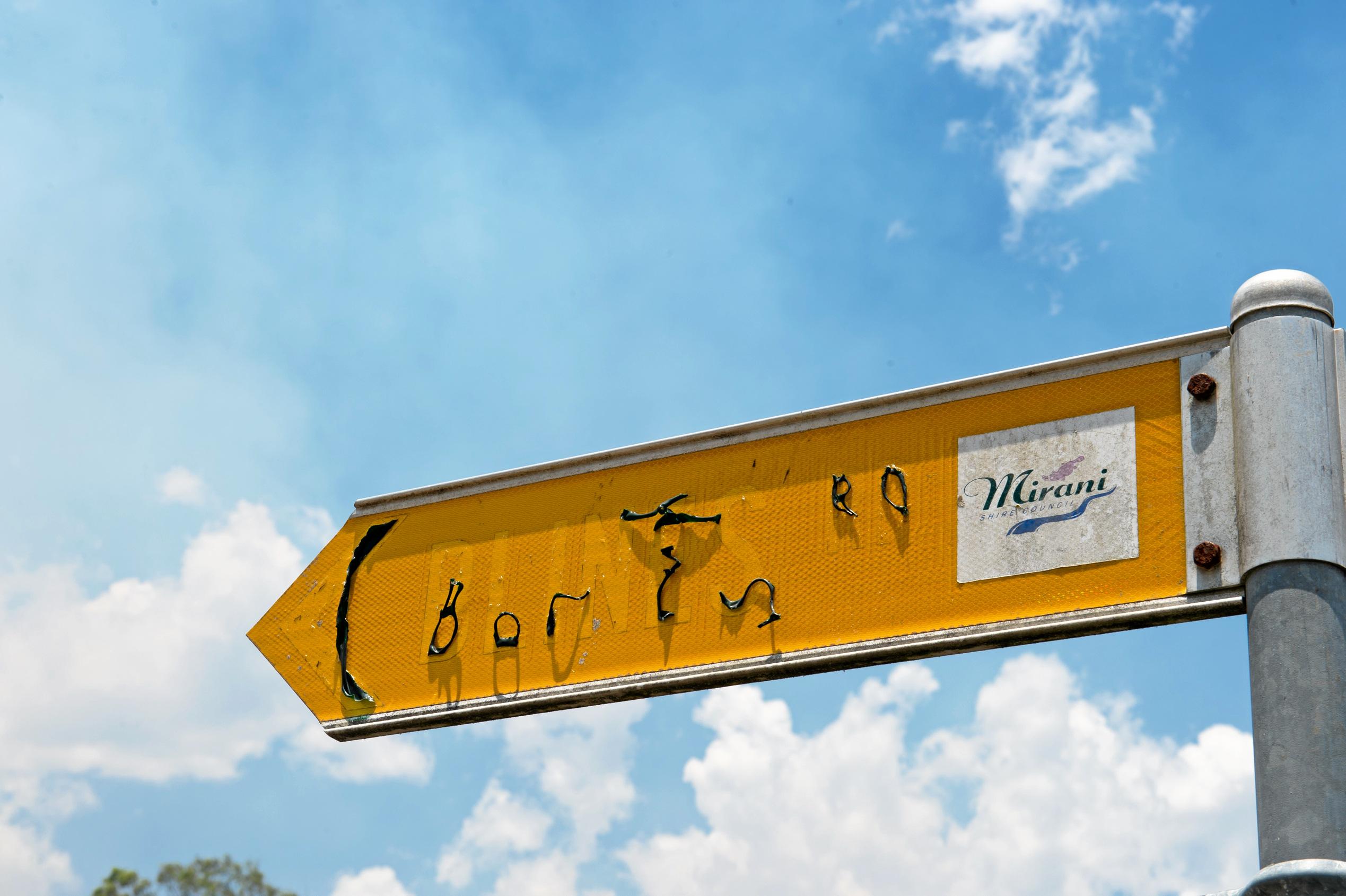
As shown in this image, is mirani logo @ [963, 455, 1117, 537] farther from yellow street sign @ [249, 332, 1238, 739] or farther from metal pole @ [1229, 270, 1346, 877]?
metal pole @ [1229, 270, 1346, 877]

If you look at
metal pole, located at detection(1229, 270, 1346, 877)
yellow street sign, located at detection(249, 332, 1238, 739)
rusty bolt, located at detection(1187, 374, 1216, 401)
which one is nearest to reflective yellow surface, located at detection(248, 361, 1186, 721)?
yellow street sign, located at detection(249, 332, 1238, 739)

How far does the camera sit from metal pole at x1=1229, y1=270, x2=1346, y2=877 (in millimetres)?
6602

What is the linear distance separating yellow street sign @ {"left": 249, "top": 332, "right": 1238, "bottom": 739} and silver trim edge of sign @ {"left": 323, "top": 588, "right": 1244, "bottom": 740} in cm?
1

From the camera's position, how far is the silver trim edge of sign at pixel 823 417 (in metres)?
8.09

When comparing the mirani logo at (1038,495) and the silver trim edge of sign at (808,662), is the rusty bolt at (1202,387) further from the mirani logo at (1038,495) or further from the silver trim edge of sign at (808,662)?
the silver trim edge of sign at (808,662)

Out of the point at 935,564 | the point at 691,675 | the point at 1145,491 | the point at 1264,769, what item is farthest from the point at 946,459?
the point at 1264,769

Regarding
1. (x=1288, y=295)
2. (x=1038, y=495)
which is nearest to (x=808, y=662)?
(x=1038, y=495)

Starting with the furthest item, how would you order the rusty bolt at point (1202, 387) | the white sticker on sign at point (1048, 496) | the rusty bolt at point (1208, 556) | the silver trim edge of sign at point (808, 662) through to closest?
the white sticker on sign at point (1048, 496), the rusty bolt at point (1202, 387), the silver trim edge of sign at point (808, 662), the rusty bolt at point (1208, 556)

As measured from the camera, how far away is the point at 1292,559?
7.04 m

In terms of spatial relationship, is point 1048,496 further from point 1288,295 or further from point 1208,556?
point 1288,295

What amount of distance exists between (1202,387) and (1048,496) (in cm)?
101

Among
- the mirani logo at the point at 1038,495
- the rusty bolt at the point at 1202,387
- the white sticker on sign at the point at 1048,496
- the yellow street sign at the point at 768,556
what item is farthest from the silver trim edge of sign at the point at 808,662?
the rusty bolt at the point at 1202,387

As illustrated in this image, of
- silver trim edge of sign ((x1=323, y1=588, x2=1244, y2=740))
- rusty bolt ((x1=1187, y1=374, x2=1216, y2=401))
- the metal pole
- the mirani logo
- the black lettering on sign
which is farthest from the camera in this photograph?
the black lettering on sign

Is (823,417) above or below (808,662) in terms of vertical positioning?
above
